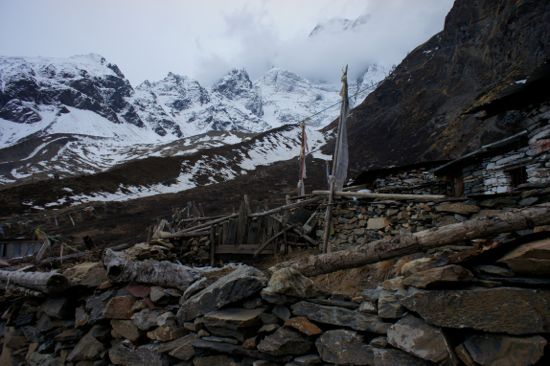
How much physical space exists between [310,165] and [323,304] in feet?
154

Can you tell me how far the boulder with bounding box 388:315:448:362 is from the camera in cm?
234

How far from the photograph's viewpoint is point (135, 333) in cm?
406

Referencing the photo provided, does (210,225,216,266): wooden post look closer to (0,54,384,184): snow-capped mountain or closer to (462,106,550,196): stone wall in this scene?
(462,106,550,196): stone wall

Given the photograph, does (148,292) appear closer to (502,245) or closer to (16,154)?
(502,245)

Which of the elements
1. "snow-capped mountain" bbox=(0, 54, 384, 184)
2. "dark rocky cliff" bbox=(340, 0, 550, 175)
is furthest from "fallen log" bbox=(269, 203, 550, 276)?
"snow-capped mountain" bbox=(0, 54, 384, 184)

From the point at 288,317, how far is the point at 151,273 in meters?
1.94

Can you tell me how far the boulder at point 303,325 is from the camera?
2.98m

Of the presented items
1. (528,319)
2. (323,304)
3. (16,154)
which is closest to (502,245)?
(528,319)

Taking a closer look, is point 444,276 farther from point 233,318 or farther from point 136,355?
point 136,355

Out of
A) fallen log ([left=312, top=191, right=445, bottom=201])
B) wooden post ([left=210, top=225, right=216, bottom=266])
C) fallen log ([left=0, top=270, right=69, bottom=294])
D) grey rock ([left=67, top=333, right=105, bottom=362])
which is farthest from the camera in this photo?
wooden post ([left=210, top=225, right=216, bottom=266])

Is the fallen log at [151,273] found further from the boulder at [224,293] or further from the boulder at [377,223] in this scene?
the boulder at [377,223]

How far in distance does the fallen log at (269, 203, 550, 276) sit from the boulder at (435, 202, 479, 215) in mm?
3993

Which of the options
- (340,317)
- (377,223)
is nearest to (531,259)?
(340,317)

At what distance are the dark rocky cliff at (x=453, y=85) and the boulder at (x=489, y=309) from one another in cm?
2626
